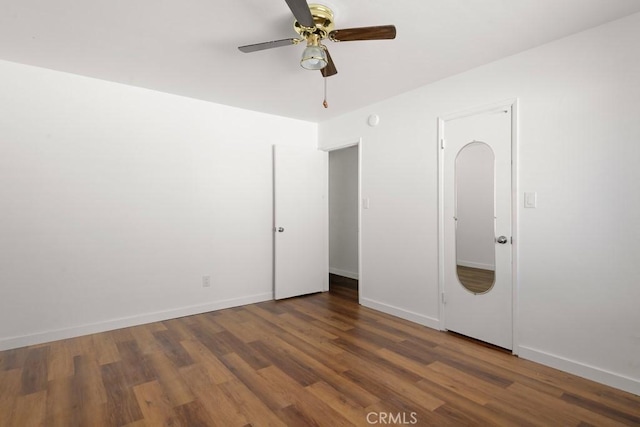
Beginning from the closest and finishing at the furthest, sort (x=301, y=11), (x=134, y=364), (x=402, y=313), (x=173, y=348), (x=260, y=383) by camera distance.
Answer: (x=301, y=11)
(x=260, y=383)
(x=134, y=364)
(x=173, y=348)
(x=402, y=313)

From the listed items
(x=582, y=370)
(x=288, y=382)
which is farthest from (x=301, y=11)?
(x=582, y=370)

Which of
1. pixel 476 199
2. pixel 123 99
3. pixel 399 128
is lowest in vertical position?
pixel 476 199

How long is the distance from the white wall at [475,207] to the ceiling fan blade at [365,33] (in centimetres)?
150

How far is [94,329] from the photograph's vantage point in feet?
10.3

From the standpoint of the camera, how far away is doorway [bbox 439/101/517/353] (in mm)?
2738

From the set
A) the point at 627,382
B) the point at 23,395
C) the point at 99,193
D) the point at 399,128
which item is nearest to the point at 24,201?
the point at 99,193

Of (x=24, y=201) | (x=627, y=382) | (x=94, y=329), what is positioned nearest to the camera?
(x=627, y=382)

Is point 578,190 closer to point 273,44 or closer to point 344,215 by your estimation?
point 273,44

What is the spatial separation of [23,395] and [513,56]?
175 inches

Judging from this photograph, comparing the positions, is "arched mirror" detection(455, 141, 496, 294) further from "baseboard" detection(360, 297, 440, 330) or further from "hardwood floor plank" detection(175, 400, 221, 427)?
"hardwood floor plank" detection(175, 400, 221, 427)

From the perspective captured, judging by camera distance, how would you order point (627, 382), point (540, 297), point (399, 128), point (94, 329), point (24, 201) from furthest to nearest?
1. point (399, 128)
2. point (94, 329)
3. point (24, 201)
4. point (540, 297)
5. point (627, 382)

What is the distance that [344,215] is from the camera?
596cm

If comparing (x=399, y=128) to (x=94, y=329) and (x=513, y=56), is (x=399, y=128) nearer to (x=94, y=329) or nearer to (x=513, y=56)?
(x=513, y=56)

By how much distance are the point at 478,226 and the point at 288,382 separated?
2133mm
